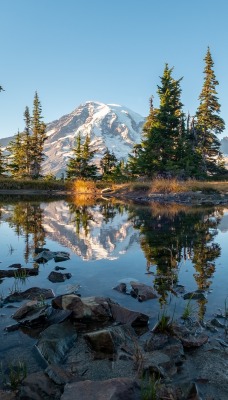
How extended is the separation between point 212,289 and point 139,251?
3528mm

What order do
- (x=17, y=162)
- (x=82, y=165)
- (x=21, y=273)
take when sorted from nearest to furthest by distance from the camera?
A: (x=21, y=273), (x=82, y=165), (x=17, y=162)

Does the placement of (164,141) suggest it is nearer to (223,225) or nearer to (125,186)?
(125,186)

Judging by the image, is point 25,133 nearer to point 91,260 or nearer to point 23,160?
point 23,160

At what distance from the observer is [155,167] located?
125 ft

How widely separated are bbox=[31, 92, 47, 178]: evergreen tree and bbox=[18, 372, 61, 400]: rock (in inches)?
2155

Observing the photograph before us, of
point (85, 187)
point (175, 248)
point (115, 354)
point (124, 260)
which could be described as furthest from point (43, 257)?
point (85, 187)

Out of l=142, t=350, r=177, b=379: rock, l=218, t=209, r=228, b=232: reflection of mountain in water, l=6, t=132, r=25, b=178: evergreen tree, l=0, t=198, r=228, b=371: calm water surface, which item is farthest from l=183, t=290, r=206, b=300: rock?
l=6, t=132, r=25, b=178: evergreen tree

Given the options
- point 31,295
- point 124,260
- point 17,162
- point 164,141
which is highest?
point 164,141

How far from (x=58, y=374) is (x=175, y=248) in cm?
687

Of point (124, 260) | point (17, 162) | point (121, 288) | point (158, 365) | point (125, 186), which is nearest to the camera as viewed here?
point (158, 365)

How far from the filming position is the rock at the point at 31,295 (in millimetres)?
5586

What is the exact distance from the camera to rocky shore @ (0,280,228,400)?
3014 mm

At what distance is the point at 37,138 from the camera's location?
62719mm

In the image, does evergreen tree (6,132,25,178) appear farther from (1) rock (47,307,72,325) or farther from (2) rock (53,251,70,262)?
(1) rock (47,307,72,325)
